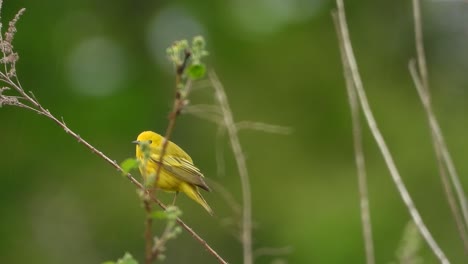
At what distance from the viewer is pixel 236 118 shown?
25.1m

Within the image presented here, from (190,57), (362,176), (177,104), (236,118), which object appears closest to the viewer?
(177,104)

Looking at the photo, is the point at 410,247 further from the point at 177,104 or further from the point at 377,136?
the point at 177,104

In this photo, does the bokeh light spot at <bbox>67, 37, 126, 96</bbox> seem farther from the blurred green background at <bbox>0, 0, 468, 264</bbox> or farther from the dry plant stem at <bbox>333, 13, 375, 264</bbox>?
the dry plant stem at <bbox>333, 13, 375, 264</bbox>

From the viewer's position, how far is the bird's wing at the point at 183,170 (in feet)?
23.1

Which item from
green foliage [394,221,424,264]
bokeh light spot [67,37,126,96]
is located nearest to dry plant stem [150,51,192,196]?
green foliage [394,221,424,264]

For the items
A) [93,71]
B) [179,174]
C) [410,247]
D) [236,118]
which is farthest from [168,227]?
[93,71]

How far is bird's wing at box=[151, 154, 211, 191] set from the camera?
7051 mm

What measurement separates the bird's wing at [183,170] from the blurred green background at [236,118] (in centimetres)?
1399

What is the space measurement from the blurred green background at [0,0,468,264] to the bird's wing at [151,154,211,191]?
14.0 meters

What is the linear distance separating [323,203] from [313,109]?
2.83 metres

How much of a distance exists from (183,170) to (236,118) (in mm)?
17877

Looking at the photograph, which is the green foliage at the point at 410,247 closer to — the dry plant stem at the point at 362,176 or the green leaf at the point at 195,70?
the dry plant stem at the point at 362,176

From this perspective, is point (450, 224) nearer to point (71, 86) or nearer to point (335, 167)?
point (335, 167)

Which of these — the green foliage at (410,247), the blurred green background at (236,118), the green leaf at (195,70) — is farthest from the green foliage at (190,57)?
the blurred green background at (236,118)
